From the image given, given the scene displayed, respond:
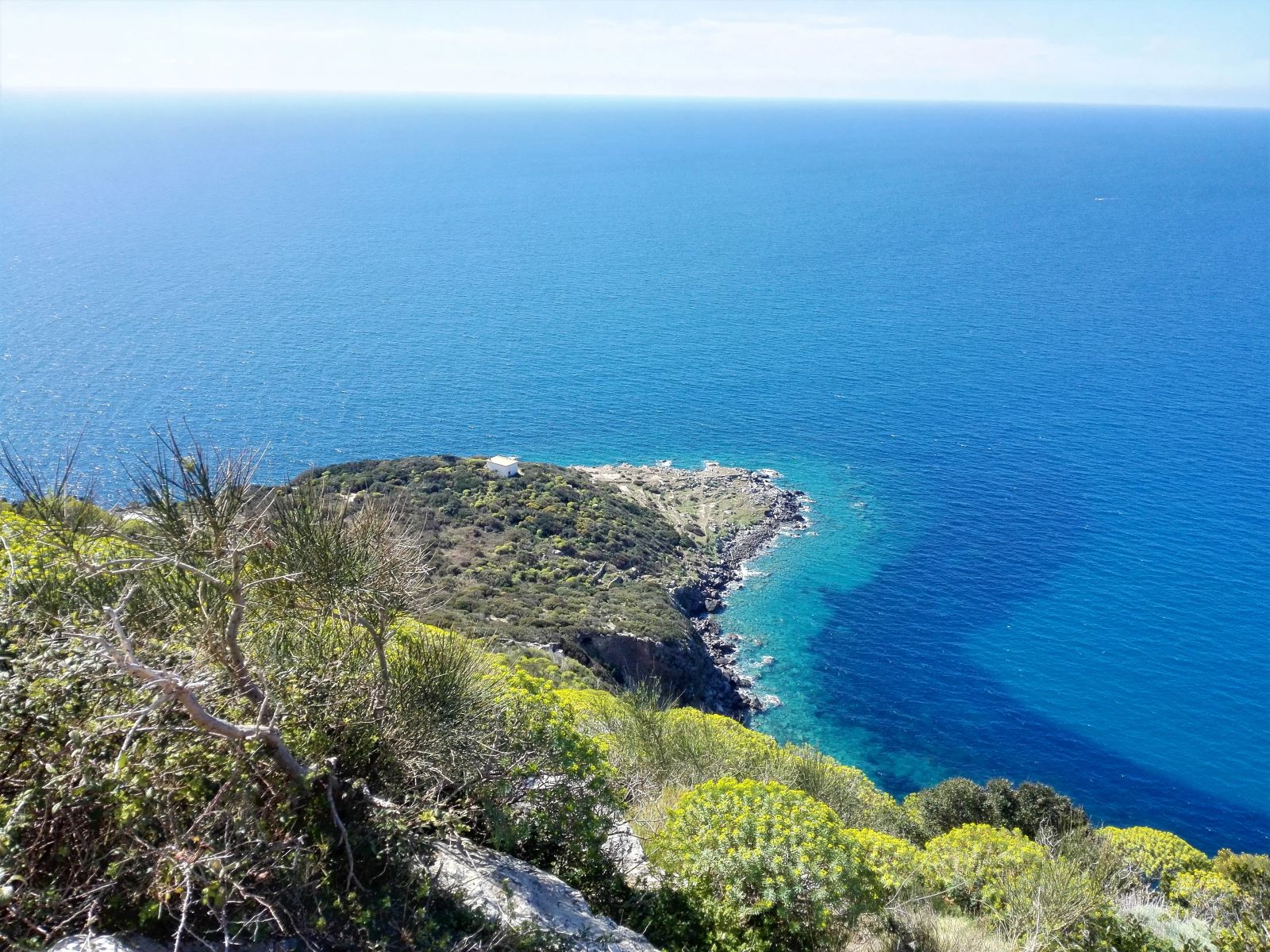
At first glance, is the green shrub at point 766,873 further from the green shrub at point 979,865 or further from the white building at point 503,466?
the white building at point 503,466

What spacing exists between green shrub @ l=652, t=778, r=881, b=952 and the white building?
44.3 m

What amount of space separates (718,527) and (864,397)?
32.0 meters

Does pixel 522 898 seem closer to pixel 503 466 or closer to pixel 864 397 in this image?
pixel 503 466

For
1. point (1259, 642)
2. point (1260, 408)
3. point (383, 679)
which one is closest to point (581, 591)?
point (383, 679)

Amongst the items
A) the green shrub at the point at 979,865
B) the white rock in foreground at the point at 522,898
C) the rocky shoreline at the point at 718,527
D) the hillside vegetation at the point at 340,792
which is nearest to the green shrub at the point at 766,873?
the hillside vegetation at the point at 340,792

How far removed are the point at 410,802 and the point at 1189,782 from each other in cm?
4068

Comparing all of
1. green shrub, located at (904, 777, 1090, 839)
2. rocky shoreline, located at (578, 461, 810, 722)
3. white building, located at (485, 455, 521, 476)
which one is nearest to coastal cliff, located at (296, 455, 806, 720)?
rocky shoreline, located at (578, 461, 810, 722)

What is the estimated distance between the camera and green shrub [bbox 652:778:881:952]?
1124 centimetres

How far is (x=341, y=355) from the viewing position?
88.6 m

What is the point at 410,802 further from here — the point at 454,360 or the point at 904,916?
the point at 454,360

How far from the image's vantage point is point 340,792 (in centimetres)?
885

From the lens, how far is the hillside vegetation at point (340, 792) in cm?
745

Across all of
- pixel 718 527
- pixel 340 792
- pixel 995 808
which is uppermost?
pixel 340 792

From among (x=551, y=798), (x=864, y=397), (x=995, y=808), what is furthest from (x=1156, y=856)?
(x=864, y=397)
